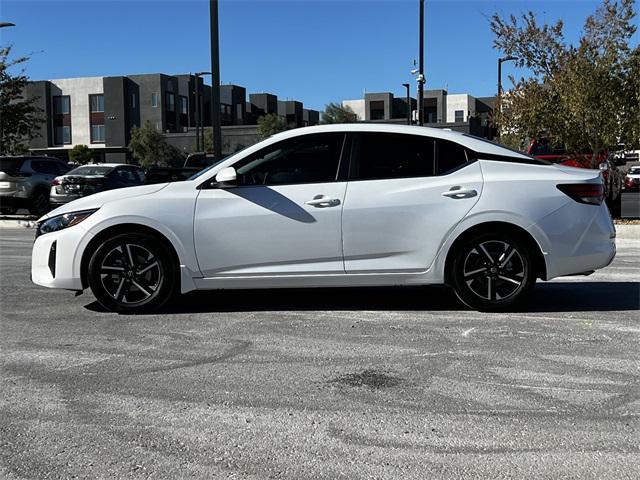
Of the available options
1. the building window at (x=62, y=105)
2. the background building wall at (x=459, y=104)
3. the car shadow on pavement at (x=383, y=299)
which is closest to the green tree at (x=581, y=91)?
the car shadow on pavement at (x=383, y=299)

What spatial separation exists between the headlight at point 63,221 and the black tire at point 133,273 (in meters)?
0.32

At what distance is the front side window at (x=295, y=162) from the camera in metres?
5.77

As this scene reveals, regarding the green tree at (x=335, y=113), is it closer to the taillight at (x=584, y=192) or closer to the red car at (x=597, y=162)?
the red car at (x=597, y=162)

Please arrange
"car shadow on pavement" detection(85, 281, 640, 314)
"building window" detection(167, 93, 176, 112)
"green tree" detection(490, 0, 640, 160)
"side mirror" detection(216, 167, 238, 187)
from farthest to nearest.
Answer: "building window" detection(167, 93, 176, 112)
"green tree" detection(490, 0, 640, 160)
"car shadow on pavement" detection(85, 281, 640, 314)
"side mirror" detection(216, 167, 238, 187)

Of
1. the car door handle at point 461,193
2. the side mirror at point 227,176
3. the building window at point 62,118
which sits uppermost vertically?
the building window at point 62,118

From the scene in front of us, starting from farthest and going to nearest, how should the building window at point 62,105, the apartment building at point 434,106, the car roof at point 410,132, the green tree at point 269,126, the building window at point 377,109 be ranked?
the building window at point 377,109 < the apartment building at point 434,106 < the building window at point 62,105 < the green tree at point 269,126 < the car roof at point 410,132

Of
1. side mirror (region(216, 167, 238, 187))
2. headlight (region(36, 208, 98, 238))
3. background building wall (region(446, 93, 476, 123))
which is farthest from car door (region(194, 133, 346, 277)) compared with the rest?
background building wall (region(446, 93, 476, 123))

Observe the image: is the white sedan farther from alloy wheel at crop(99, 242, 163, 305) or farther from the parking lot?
the parking lot

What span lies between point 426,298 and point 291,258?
1.66 meters

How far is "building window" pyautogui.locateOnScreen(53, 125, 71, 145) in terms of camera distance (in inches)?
2835

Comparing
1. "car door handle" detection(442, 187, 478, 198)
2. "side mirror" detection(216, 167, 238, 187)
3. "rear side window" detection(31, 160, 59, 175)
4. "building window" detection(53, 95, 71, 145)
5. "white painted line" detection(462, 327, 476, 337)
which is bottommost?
"white painted line" detection(462, 327, 476, 337)

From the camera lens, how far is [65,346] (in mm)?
4914

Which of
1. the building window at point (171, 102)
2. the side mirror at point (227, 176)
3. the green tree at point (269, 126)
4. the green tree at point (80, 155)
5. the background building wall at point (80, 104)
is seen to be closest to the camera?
the side mirror at point (227, 176)

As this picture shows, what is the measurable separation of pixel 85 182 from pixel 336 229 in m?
11.6
